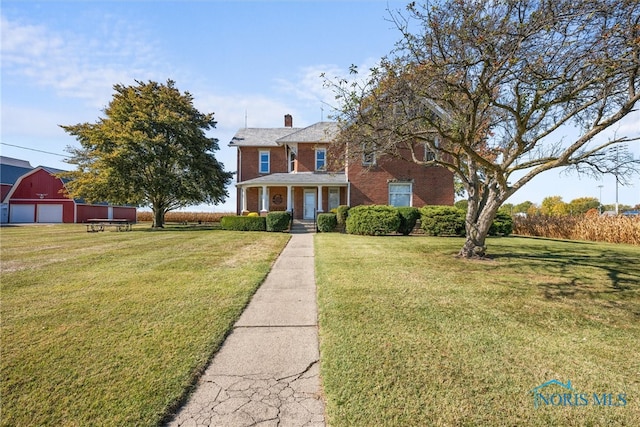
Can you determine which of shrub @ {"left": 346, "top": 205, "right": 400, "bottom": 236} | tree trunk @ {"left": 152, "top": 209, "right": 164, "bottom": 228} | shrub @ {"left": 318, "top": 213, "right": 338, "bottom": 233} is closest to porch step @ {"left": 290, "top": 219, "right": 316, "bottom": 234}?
shrub @ {"left": 318, "top": 213, "right": 338, "bottom": 233}

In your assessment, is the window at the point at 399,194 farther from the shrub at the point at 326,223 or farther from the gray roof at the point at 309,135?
the gray roof at the point at 309,135

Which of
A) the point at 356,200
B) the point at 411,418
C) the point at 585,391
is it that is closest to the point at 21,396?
the point at 411,418

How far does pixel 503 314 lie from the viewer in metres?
4.77

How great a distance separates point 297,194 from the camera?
77.5 ft

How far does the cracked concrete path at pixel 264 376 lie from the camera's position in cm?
247

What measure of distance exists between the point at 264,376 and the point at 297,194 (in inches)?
820

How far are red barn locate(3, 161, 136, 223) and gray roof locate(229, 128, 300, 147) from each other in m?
24.1

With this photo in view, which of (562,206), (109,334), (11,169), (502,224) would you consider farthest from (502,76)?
(562,206)

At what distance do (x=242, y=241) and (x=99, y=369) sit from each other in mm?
10391

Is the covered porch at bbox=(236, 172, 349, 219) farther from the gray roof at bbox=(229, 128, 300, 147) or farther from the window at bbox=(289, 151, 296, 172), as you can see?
the gray roof at bbox=(229, 128, 300, 147)

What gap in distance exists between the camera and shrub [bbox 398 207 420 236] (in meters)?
17.0

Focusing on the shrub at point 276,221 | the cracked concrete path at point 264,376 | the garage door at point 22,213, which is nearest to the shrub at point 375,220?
the shrub at point 276,221

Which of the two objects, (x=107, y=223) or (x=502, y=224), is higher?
(x=502, y=224)

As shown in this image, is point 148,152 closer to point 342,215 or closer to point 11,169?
point 342,215
